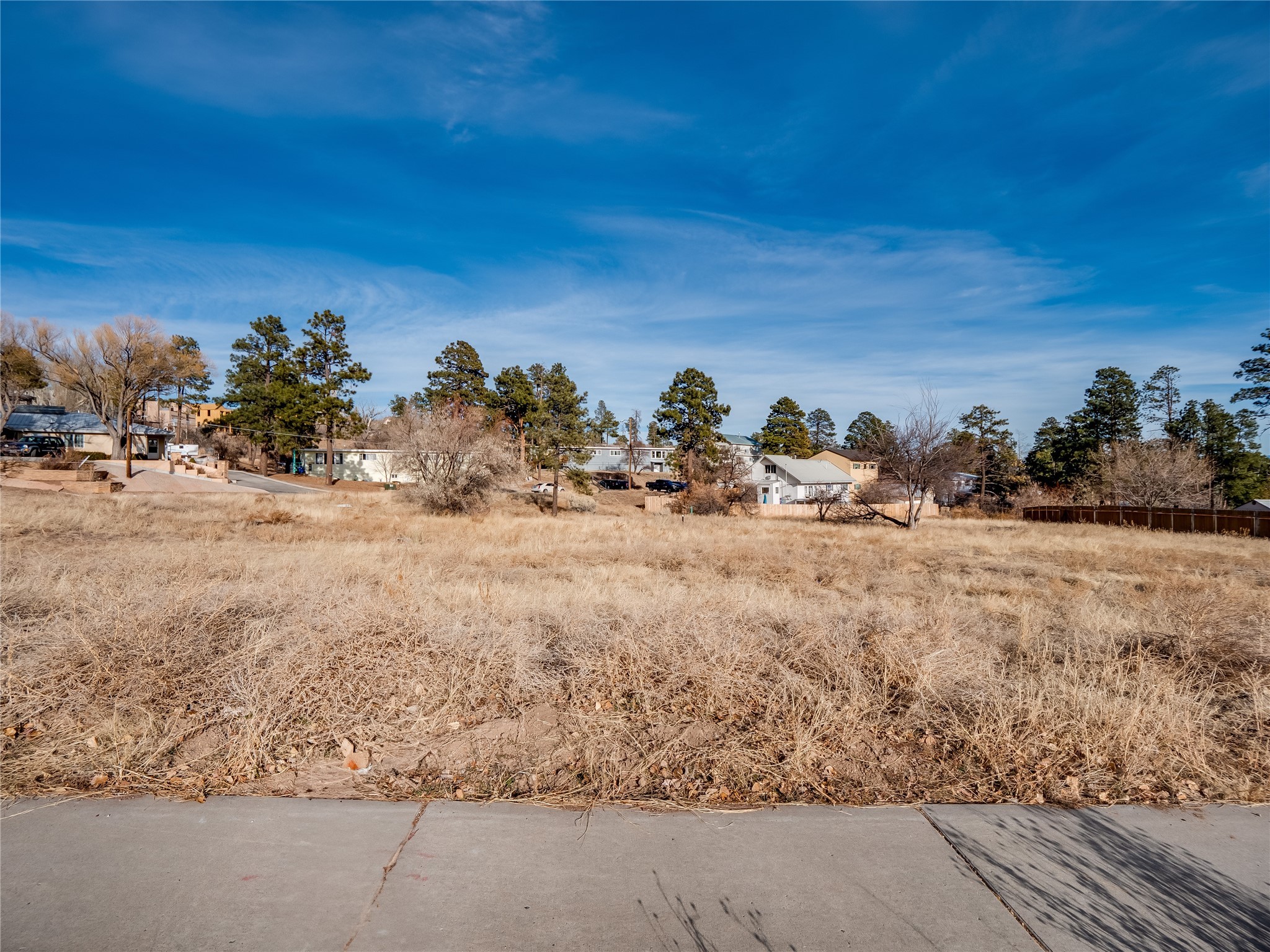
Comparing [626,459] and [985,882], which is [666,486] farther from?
[985,882]

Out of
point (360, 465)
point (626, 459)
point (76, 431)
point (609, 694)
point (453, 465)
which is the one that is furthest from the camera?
point (626, 459)

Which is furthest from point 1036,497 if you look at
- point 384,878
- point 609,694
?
point 384,878

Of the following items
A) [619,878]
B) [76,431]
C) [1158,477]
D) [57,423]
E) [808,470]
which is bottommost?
[619,878]

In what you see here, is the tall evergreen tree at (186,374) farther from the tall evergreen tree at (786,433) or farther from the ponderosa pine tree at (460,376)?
the tall evergreen tree at (786,433)

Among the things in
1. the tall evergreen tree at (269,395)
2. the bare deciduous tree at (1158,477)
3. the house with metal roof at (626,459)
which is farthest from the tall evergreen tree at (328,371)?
the bare deciduous tree at (1158,477)

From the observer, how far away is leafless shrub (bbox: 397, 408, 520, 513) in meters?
27.7

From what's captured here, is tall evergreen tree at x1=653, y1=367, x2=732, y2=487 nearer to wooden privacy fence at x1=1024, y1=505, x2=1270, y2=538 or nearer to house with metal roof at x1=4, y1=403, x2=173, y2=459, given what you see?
wooden privacy fence at x1=1024, y1=505, x2=1270, y2=538

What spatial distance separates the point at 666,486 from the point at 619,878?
49770 millimetres

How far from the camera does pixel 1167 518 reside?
102 feet

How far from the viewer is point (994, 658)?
5.23 metres

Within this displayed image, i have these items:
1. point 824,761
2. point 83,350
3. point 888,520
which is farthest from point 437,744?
point 83,350

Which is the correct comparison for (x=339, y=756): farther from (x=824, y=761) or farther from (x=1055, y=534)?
(x=1055, y=534)

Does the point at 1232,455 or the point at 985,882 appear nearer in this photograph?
the point at 985,882

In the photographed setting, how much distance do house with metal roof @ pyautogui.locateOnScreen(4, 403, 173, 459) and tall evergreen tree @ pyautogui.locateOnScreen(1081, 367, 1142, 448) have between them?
83689 mm
